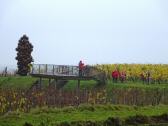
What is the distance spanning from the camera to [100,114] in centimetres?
3844

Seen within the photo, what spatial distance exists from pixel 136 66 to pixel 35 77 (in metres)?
15.0

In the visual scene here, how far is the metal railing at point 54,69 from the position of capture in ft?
208

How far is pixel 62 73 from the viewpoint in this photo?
6438 cm

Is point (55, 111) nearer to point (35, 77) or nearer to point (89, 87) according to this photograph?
point (89, 87)

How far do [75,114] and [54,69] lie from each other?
27177 millimetres

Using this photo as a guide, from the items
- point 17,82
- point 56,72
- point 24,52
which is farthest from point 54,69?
point 24,52

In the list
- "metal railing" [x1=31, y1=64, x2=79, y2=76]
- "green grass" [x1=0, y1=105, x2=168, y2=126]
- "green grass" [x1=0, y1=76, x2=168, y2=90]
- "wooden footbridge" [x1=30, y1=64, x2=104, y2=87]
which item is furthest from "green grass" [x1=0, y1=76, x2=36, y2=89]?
"green grass" [x1=0, y1=105, x2=168, y2=126]

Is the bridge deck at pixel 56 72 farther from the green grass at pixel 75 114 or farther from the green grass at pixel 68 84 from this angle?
the green grass at pixel 75 114

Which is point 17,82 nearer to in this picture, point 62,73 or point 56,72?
point 56,72

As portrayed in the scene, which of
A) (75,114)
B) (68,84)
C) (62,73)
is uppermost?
(62,73)

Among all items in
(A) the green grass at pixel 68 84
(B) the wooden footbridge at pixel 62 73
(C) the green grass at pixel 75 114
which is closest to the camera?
(C) the green grass at pixel 75 114

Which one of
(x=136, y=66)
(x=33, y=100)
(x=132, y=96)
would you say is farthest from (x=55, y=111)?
(x=136, y=66)

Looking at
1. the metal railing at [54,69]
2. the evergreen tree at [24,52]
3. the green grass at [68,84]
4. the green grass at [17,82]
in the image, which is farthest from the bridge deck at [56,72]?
the evergreen tree at [24,52]

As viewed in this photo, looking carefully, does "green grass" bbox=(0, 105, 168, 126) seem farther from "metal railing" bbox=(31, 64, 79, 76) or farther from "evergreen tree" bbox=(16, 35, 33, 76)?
"evergreen tree" bbox=(16, 35, 33, 76)
